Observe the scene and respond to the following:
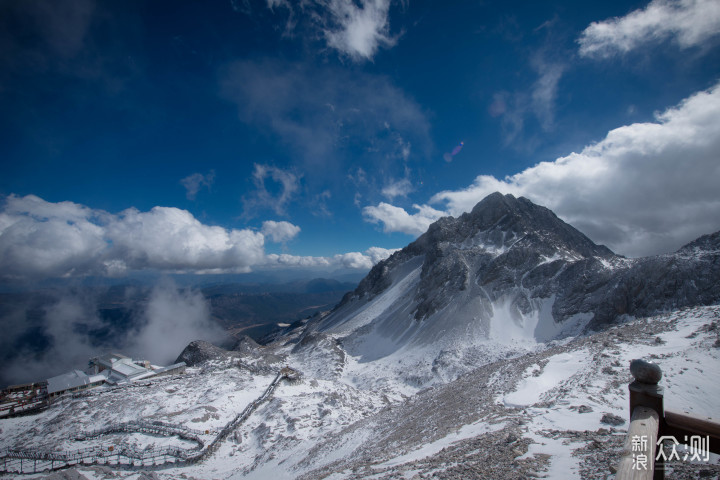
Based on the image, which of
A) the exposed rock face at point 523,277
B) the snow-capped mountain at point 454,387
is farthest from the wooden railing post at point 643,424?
the exposed rock face at point 523,277

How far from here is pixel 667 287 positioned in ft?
134

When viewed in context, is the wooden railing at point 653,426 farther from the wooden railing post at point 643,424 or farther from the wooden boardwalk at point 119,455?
the wooden boardwalk at point 119,455

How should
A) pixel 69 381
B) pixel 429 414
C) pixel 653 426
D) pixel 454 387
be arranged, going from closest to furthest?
1. pixel 653 426
2. pixel 429 414
3. pixel 454 387
4. pixel 69 381

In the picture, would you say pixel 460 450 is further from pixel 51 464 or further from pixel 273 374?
pixel 273 374

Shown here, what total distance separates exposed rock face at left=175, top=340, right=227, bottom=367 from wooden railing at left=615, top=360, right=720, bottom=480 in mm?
58188

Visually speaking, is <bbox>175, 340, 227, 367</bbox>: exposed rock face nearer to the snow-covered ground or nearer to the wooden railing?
the snow-covered ground

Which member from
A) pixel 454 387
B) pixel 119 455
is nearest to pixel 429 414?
pixel 454 387

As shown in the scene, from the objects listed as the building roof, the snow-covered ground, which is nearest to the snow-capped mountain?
the snow-covered ground

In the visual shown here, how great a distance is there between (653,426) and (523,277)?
6618cm

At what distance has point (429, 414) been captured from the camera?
72.4ft

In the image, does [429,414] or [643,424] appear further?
[429,414]

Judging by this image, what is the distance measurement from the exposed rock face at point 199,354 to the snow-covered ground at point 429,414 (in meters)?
8.92

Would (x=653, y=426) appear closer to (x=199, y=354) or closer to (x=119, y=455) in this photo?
(x=119, y=455)

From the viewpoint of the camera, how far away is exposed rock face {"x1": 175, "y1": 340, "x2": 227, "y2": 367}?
5377cm
